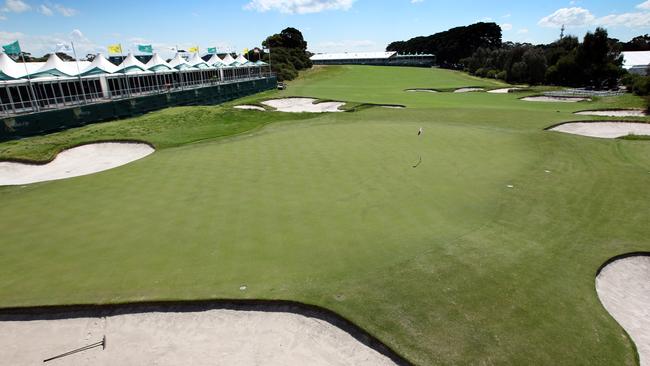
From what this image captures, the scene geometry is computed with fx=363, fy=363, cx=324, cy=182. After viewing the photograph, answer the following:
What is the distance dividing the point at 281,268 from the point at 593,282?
784cm

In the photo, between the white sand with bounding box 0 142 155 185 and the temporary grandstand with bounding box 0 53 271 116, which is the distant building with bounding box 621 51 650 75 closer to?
the temporary grandstand with bounding box 0 53 271 116

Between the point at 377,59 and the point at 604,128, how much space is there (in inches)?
6142

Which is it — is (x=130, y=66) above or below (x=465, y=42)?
below

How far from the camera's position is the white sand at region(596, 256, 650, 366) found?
7.77m

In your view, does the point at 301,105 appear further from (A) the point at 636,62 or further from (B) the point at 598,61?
(A) the point at 636,62

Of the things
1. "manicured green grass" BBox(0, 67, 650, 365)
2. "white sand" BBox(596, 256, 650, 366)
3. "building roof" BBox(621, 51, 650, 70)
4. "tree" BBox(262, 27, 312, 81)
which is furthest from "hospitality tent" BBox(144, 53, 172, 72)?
"building roof" BBox(621, 51, 650, 70)

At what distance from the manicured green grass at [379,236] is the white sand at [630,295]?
439 mm

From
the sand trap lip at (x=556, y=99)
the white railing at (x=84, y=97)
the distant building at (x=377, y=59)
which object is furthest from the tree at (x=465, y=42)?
the white railing at (x=84, y=97)

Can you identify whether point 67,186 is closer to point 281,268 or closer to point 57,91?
point 281,268

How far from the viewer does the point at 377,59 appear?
173875 mm

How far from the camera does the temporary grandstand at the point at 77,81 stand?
103ft

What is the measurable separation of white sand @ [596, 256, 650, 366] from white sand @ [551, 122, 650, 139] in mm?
20425

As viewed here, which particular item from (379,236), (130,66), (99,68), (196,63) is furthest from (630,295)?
(196,63)

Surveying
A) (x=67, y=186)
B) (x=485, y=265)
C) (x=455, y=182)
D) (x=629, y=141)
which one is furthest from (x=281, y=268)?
(x=629, y=141)
